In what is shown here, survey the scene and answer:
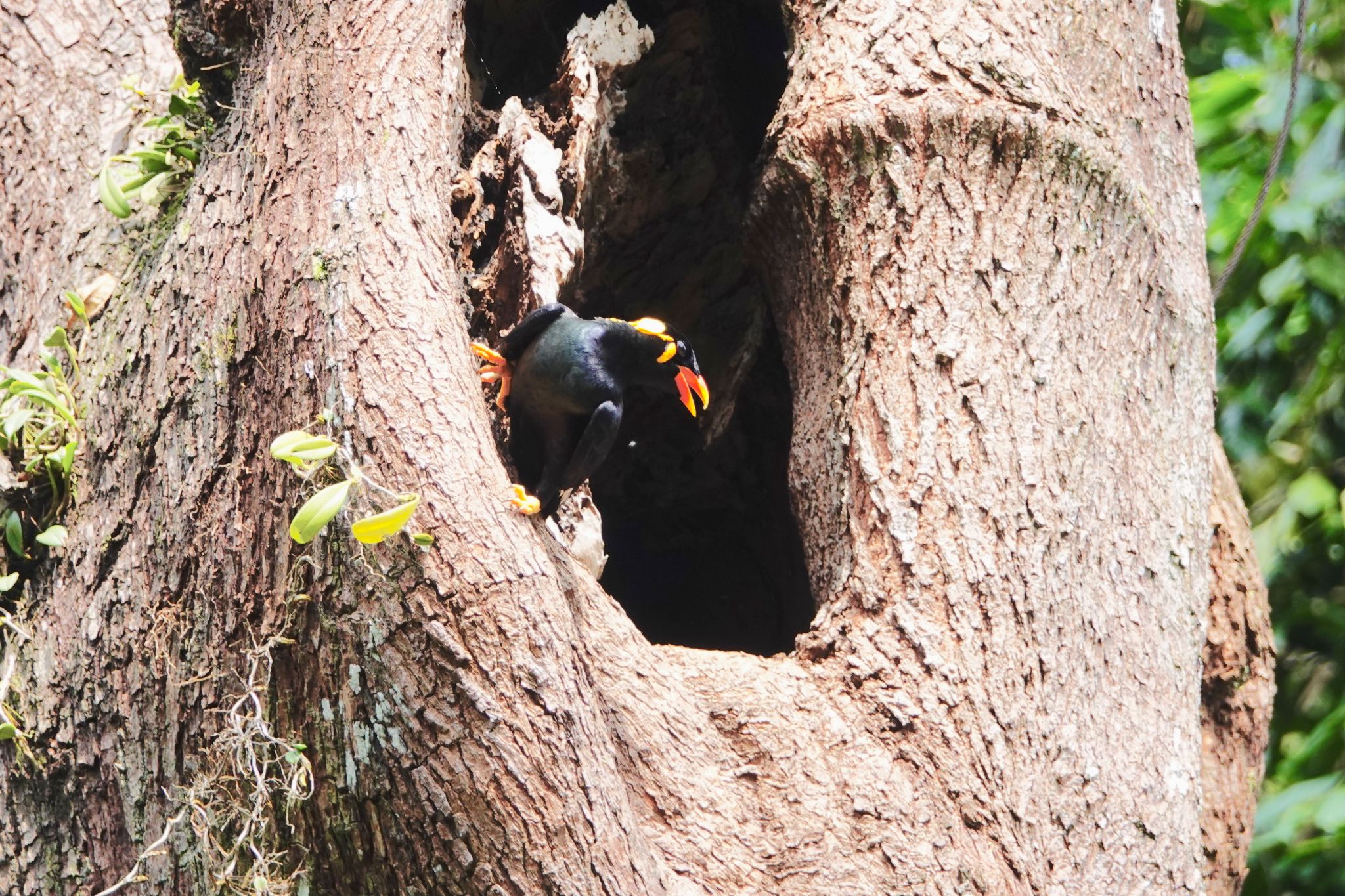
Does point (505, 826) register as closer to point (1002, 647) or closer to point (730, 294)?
point (1002, 647)

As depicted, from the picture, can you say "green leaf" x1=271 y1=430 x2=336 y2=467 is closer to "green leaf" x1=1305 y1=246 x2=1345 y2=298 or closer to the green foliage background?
the green foliage background

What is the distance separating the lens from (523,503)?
1896 millimetres

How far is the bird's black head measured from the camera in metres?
2.59

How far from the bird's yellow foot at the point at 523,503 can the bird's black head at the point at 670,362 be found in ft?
2.28

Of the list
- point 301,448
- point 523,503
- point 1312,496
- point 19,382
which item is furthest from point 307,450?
point 1312,496

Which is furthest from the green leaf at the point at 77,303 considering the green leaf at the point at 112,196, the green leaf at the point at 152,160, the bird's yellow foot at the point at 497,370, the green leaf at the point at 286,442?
the green leaf at the point at 286,442

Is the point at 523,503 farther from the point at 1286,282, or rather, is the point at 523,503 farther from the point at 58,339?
the point at 1286,282

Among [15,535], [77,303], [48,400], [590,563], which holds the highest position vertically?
[77,303]

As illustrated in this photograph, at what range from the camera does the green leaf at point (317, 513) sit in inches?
64.7

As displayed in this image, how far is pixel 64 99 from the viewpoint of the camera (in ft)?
9.37

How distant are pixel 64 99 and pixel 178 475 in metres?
1.37

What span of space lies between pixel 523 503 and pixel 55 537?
90 centimetres

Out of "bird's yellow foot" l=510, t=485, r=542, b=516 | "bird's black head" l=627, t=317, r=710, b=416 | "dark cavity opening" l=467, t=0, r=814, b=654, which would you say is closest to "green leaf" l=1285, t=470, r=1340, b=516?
"dark cavity opening" l=467, t=0, r=814, b=654

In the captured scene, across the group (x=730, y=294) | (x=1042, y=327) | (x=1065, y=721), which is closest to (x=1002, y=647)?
(x=1065, y=721)
